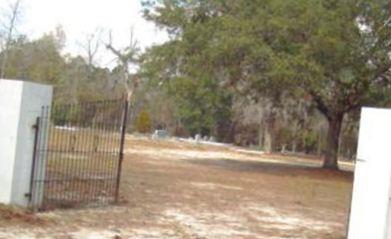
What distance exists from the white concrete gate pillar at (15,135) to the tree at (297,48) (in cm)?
1385

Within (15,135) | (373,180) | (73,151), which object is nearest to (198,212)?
(73,151)

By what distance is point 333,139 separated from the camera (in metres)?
31.3

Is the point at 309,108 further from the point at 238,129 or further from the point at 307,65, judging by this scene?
→ the point at 238,129

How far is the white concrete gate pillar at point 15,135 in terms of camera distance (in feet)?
38.5

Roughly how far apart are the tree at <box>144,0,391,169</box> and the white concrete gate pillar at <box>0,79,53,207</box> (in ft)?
45.4

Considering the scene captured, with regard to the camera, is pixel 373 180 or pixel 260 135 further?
pixel 260 135

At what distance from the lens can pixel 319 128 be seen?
56.2 meters

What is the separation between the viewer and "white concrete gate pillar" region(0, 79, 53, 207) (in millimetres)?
11742

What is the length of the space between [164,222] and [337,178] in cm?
1742

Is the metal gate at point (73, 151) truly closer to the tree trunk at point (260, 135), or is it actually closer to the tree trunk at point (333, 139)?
the tree trunk at point (333, 139)

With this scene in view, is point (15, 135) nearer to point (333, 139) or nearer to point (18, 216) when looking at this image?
point (18, 216)

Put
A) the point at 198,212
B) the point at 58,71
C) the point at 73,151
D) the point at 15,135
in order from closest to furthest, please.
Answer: the point at 15,135 < the point at 73,151 < the point at 198,212 < the point at 58,71

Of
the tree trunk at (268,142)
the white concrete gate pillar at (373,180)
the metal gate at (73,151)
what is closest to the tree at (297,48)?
the metal gate at (73,151)

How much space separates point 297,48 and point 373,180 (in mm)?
18520
